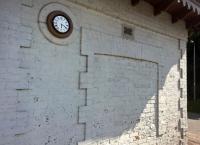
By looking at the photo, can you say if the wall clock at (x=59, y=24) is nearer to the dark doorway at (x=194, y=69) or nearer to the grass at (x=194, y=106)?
the grass at (x=194, y=106)

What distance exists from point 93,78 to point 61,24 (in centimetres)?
124

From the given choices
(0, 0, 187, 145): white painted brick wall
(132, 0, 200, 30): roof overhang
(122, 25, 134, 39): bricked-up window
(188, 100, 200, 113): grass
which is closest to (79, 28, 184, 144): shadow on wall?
(0, 0, 187, 145): white painted brick wall

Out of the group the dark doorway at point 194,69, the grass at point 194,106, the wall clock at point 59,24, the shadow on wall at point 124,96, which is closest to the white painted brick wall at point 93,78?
the shadow on wall at point 124,96

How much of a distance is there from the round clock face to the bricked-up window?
1750 mm

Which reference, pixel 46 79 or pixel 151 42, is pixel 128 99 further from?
pixel 46 79

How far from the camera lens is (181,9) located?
25.4 feet

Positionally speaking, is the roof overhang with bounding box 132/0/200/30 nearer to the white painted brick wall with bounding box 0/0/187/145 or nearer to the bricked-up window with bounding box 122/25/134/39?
the white painted brick wall with bounding box 0/0/187/145

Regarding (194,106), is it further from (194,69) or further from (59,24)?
(59,24)

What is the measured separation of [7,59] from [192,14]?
544 cm

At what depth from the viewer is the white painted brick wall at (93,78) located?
4629mm

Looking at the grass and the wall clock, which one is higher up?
the wall clock

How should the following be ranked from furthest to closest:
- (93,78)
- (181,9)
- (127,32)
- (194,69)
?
(194,69)
(181,9)
(127,32)
(93,78)

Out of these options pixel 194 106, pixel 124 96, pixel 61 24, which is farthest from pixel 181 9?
pixel 194 106

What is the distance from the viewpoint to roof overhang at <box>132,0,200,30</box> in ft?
22.6
